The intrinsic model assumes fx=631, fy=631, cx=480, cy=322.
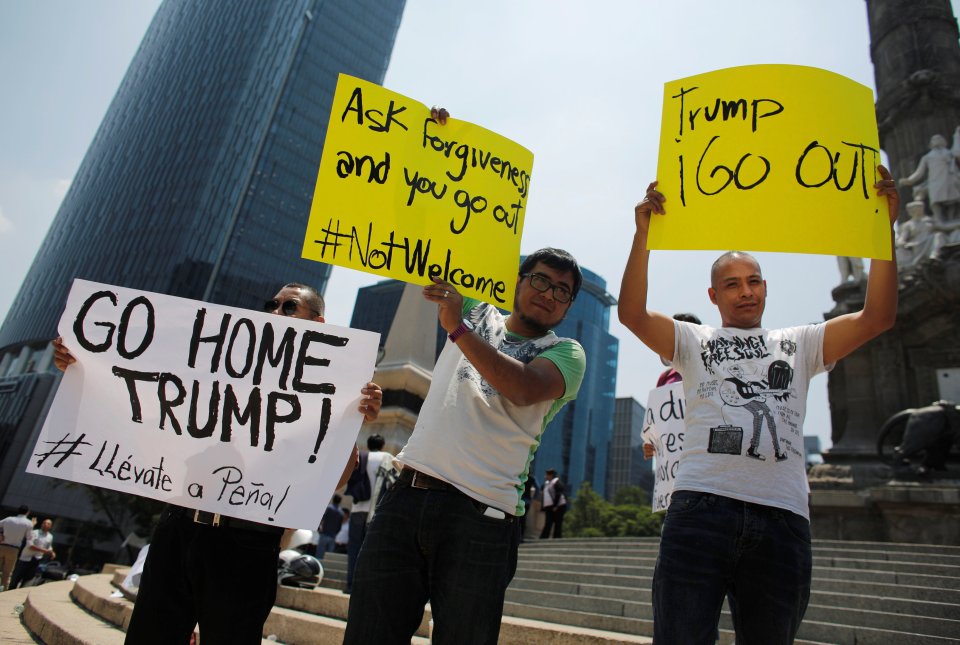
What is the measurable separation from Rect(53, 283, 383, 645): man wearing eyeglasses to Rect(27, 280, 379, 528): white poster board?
9 centimetres

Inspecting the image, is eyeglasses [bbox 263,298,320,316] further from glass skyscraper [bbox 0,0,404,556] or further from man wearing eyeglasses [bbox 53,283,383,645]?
glass skyscraper [bbox 0,0,404,556]

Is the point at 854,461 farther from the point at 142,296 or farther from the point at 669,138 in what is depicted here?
the point at 142,296

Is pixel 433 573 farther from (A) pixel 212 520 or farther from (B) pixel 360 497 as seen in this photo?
(B) pixel 360 497

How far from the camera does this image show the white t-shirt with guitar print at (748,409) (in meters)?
2.14

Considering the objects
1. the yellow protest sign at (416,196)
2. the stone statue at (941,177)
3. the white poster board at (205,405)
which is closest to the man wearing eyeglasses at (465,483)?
the yellow protest sign at (416,196)

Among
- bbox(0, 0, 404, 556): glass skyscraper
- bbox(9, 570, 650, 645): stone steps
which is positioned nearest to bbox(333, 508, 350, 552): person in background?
bbox(9, 570, 650, 645): stone steps

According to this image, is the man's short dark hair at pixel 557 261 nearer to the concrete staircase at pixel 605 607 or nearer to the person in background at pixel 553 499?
the concrete staircase at pixel 605 607

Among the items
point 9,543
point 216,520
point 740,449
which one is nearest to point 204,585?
point 216,520

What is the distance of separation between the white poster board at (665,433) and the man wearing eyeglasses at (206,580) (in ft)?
8.22

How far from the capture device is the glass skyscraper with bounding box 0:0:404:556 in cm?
6838

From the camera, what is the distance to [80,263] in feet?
248

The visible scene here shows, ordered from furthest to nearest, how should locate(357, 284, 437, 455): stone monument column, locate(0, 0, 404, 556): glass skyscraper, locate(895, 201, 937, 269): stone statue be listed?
1. locate(0, 0, 404, 556): glass skyscraper
2. locate(895, 201, 937, 269): stone statue
3. locate(357, 284, 437, 455): stone monument column

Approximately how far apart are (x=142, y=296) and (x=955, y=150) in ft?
54.8

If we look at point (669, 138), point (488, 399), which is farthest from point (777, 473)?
point (669, 138)
